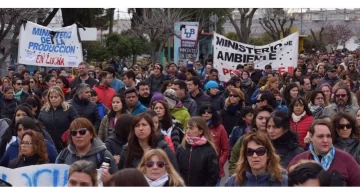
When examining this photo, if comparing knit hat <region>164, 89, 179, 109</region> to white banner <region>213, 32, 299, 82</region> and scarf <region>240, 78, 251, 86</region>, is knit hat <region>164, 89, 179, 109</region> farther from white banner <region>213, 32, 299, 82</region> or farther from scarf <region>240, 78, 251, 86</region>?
white banner <region>213, 32, 299, 82</region>

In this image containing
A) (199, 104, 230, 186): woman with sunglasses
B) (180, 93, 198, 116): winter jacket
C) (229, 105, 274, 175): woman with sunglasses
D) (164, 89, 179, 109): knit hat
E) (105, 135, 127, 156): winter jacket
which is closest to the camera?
(105, 135, 127, 156): winter jacket

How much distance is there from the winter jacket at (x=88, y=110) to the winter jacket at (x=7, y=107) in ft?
5.13

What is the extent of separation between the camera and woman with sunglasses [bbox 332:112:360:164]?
629cm

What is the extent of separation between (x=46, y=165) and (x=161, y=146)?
983mm

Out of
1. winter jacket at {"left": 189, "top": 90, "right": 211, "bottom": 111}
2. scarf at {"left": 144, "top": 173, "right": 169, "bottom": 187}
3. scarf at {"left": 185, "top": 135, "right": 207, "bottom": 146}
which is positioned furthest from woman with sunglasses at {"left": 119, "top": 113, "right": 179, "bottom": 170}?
winter jacket at {"left": 189, "top": 90, "right": 211, "bottom": 111}

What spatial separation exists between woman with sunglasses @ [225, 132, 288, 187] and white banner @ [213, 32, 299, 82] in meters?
11.8

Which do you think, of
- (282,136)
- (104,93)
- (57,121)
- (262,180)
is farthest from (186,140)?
(104,93)

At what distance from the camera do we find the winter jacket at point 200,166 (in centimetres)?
625

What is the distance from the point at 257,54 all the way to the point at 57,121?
9239 millimetres

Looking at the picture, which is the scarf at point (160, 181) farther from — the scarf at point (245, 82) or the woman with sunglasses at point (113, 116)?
the scarf at point (245, 82)

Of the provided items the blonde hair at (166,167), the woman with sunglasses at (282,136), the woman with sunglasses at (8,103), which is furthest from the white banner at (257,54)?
the blonde hair at (166,167)

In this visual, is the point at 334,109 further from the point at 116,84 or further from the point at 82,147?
the point at 116,84

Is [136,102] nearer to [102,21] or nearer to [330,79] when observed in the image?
[330,79]

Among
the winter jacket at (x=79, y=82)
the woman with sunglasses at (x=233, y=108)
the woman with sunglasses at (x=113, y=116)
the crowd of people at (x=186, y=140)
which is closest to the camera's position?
the crowd of people at (x=186, y=140)
